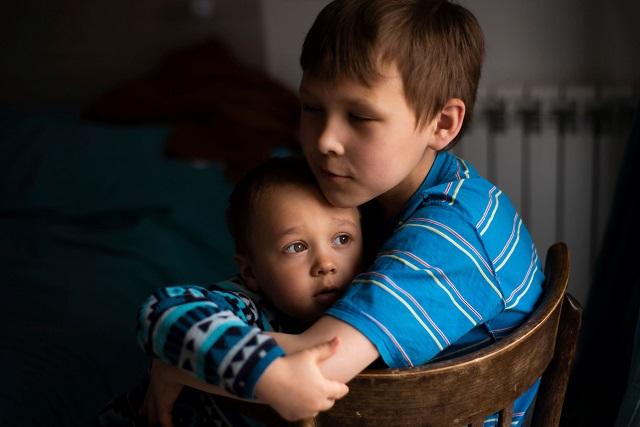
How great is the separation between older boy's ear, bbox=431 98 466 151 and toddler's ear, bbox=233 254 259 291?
35 cm

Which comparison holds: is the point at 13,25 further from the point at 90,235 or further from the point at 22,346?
the point at 22,346

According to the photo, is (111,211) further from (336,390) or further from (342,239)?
(336,390)

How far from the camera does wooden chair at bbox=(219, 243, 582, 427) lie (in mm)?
822

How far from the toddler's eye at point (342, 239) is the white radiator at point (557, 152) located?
1571mm

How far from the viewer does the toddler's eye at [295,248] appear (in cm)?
107

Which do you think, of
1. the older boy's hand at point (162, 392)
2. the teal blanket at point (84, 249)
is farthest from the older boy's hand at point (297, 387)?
the teal blanket at point (84, 249)

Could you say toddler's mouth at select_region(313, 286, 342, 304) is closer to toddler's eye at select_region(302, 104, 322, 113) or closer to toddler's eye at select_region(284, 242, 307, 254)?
toddler's eye at select_region(284, 242, 307, 254)

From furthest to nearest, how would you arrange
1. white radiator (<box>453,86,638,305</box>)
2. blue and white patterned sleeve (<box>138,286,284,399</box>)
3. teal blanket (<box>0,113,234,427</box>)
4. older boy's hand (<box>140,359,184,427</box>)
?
1. white radiator (<box>453,86,638,305</box>)
2. teal blanket (<box>0,113,234,427</box>)
3. older boy's hand (<box>140,359,184,427</box>)
4. blue and white patterned sleeve (<box>138,286,284,399</box>)

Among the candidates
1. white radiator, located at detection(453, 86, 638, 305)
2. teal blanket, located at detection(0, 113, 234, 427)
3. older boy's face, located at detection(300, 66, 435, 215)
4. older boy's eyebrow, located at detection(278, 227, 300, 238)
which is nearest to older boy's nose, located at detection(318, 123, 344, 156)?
older boy's face, located at detection(300, 66, 435, 215)

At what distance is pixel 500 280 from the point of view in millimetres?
1011

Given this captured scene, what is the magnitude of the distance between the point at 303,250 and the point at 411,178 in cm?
23

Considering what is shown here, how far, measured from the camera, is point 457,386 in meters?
0.85

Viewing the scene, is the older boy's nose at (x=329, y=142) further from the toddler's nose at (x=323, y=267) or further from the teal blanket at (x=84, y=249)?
the teal blanket at (x=84, y=249)

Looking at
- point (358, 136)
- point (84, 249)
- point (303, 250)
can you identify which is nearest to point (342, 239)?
point (303, 250)
